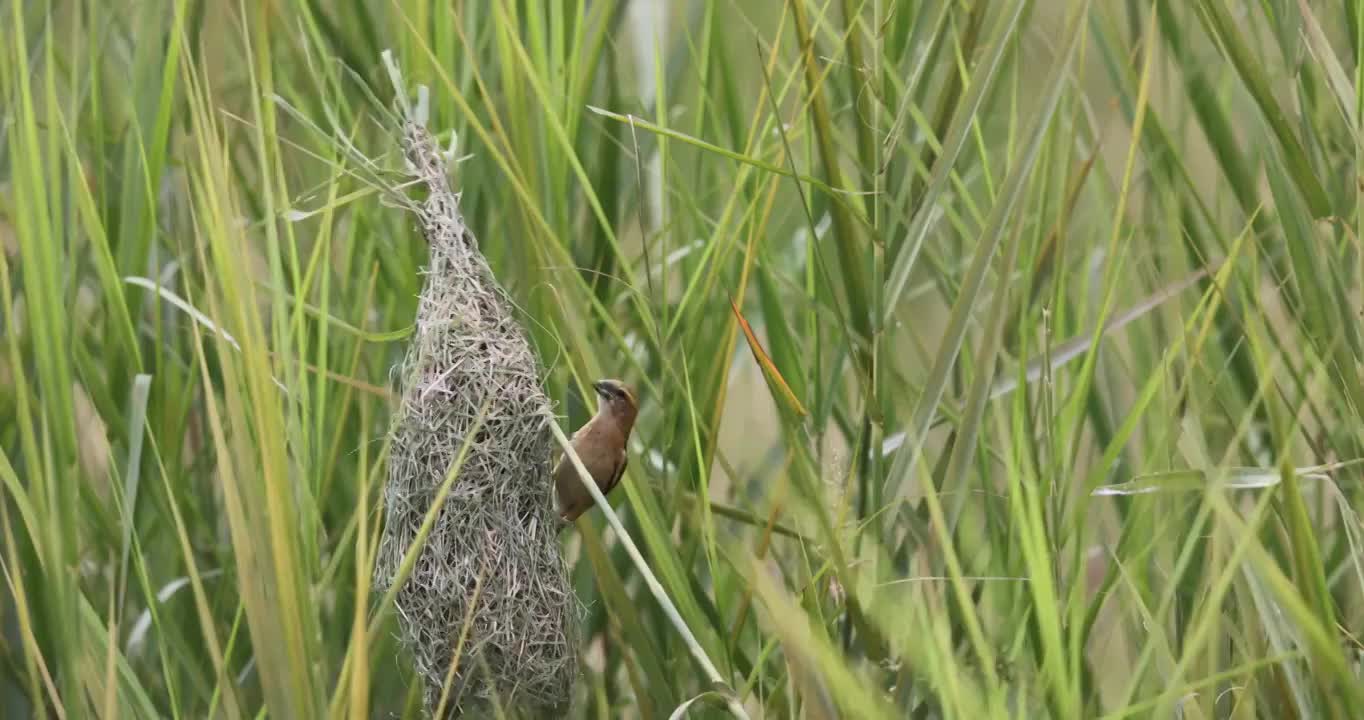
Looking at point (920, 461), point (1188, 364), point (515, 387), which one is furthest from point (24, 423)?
point (1188, 364)

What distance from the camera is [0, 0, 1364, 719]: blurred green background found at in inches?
46.7

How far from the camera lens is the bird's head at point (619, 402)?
1.29 m

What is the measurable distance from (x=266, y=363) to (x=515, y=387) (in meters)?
0.23

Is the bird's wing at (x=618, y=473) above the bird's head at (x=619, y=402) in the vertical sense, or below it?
below

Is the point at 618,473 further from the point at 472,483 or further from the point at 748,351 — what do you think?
the point at 748,351

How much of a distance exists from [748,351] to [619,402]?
592 millimetres

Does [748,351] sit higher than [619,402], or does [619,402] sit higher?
[619,402]

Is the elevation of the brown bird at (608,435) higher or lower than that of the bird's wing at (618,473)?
higher

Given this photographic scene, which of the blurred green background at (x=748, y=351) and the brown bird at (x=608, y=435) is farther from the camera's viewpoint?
the brown bird at (x=608, y=435)

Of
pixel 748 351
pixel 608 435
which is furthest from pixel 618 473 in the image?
pixel 748 351

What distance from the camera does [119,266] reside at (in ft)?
5.35

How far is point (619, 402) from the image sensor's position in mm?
1297

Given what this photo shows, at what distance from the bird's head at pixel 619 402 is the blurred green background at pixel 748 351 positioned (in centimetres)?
5

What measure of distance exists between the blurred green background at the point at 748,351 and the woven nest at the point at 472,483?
7cm
